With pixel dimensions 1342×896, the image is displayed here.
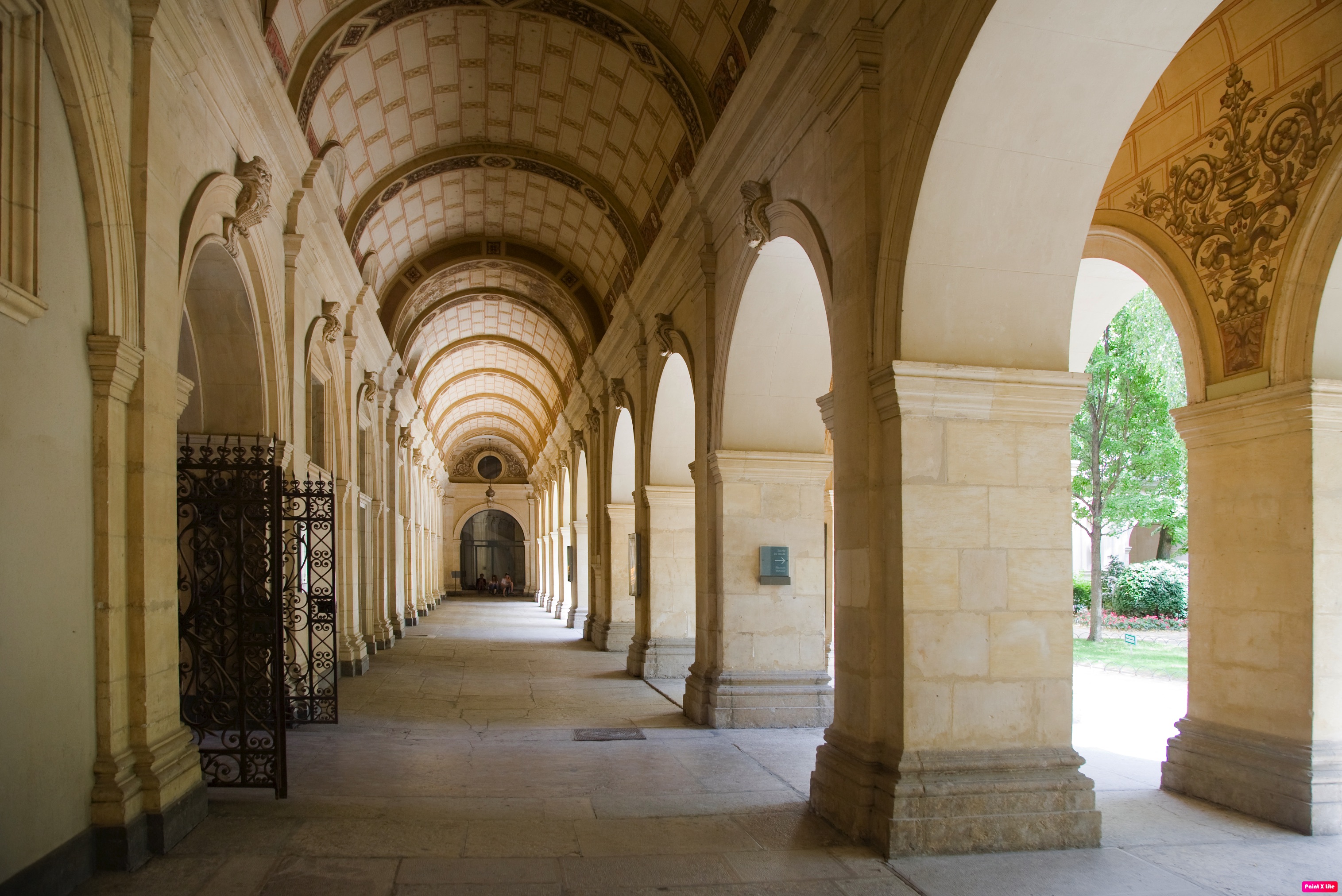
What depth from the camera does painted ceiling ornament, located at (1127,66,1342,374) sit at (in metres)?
6.27

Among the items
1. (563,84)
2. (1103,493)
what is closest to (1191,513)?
(563,84)

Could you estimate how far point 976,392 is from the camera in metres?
5.85

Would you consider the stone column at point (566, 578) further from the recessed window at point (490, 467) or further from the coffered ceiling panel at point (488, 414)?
the recessed window at point (490, 467)

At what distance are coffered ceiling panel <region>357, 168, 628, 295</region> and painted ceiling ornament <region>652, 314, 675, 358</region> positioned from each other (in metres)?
3.39

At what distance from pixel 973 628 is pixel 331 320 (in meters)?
8.98

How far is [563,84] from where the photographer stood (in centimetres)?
1298

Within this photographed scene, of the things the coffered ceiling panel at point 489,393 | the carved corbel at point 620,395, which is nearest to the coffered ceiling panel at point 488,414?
the coffered ceiling panel at point 489,393

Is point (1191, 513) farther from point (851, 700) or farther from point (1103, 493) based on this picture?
point (1103, 493)

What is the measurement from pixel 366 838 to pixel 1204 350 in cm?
632

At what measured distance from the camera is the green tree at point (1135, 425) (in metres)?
22.0

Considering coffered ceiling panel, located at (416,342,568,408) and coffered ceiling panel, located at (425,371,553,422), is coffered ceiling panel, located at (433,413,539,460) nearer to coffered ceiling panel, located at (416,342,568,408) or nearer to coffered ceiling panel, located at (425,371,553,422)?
coffered ceiling panel, located at (425,371,553,422)

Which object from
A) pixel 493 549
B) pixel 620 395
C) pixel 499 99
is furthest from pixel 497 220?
pixel 493 549

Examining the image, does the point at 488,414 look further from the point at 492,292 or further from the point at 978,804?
the point at 978,804

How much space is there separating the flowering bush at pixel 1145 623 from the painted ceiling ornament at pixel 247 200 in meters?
20.2
